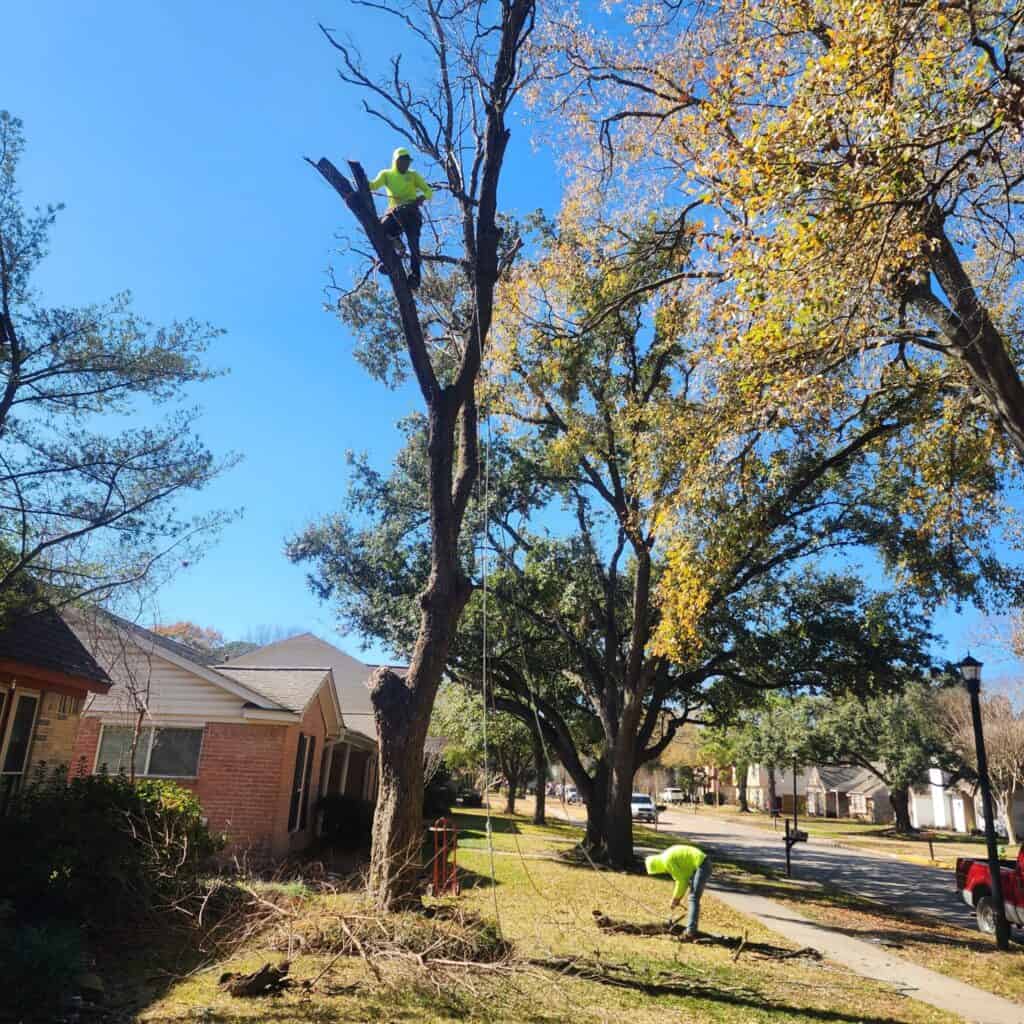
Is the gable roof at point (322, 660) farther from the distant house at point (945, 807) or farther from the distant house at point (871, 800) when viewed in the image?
the distant house at point (871, 800)

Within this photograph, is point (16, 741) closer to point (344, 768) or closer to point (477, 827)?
point (344, 768)

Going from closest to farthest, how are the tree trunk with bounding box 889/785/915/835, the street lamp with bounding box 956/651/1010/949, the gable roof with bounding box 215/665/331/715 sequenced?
the street lamp with bounding box 956/651/1010/949 → the gable roof with bounding box 215/665/331/715 → the tree trunk with bounding box 889/785/915/835

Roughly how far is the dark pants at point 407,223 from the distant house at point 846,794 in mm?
69125

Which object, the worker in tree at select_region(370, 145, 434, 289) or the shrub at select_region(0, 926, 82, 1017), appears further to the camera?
the worker in tree at select_region(370, 145, 434, 289)

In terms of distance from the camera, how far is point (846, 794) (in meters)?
75.7

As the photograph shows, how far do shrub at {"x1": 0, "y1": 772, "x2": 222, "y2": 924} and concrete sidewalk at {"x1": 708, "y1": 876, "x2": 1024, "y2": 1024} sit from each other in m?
7.84

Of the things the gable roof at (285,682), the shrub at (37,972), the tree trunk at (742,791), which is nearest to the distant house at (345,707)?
the gable roof at (285,682)

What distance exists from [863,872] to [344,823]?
16.5 metres

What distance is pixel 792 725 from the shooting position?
5322cm

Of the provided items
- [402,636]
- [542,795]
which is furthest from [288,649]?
[402,636]

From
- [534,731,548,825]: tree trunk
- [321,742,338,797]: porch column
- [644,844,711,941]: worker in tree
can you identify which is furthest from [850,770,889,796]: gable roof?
[644,844,711,941]: worker in tree

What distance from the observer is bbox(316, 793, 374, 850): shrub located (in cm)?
1966

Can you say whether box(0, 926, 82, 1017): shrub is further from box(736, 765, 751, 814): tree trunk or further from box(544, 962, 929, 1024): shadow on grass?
box(736, 765, 751, 814): tree trunk

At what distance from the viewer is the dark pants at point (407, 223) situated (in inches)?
388
